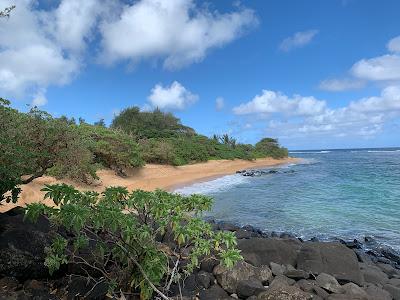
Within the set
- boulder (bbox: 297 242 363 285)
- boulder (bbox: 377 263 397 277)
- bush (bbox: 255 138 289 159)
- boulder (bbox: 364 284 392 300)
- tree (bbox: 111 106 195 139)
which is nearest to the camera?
boulder (bbox: 364 284 392 300)

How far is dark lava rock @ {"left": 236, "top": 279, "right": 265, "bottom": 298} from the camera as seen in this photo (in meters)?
6.62

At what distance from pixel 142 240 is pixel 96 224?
35.4 inches

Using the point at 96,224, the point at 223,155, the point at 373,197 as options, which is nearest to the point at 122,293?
the point at 96,224

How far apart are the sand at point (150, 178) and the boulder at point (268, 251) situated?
7425mm

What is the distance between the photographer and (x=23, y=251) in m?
6.44

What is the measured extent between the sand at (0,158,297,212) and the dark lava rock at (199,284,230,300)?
7.88 meters

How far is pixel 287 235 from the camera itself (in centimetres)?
1291

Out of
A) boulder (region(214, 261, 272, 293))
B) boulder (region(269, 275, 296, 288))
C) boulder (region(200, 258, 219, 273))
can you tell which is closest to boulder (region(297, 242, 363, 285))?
boulder (region(269, 275, 296, 288))

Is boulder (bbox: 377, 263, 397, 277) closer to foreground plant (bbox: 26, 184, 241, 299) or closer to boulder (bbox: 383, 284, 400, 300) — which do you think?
boulder (bbox: 383, 284, 400, 300)

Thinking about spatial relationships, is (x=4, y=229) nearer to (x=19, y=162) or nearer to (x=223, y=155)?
(x=19, y=162)

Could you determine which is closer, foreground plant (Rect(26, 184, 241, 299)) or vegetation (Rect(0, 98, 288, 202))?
foreground plant (Rect(26, 184, 241, 299))

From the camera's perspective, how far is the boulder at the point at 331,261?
7861 millimetres

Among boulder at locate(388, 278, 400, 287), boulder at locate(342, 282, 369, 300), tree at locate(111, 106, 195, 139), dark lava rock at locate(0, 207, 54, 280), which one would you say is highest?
tree at locate(111, 106, 195, 139)

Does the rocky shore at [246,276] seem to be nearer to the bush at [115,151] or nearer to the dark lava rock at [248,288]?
the dark lava rock at [248,288]
